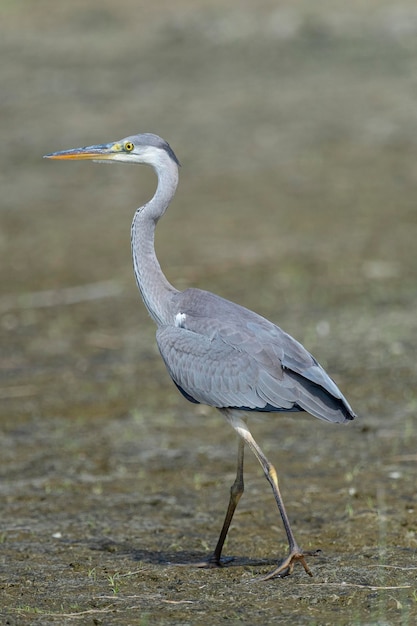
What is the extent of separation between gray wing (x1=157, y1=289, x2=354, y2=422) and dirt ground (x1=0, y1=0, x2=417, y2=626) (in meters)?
0.27

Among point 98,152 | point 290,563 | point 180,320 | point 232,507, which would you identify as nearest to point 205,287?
point 98,152

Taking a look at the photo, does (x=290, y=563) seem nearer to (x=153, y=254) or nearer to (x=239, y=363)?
(x=239, y=363)

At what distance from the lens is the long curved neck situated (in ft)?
20.9

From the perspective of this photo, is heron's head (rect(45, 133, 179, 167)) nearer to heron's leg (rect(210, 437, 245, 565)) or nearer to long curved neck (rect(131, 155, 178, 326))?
long curved neck (rect(131, 155, 178, 326))

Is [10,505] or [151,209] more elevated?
[151,209]

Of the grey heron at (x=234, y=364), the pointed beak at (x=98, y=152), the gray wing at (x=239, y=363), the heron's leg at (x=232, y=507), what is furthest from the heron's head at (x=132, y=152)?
the heron's leg at (x=232, y=507)

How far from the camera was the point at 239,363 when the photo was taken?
232 inches

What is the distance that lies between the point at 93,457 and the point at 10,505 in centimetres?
90

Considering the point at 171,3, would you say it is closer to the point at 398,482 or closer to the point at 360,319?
the point at 360,319

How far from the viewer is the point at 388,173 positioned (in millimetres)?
15688

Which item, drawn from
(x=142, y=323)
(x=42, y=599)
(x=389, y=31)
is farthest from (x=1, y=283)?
(x=389, y=31)

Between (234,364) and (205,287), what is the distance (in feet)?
18.5

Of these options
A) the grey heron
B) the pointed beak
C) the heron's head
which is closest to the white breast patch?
the grey heron

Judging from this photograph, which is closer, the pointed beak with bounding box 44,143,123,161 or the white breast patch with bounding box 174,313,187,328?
the white breast patch with bounding box 174,313,187,328
